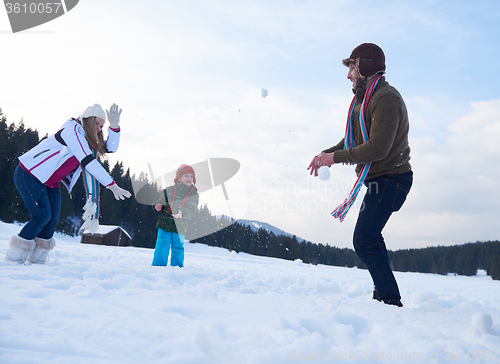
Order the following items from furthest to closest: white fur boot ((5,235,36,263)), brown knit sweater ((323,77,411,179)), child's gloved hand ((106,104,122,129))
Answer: child's gloved hand ((106,104,122,129)) → white fur boot ((5,235,36,263)) → brown knit sweater ((323,77,411,179))

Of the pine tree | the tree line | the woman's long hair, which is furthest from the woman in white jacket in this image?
Result: the pine tree

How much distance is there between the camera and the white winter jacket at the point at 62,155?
3.67 meters

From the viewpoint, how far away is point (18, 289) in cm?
213

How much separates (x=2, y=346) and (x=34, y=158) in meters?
3.09

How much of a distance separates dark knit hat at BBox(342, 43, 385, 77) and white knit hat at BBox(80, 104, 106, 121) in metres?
3.33

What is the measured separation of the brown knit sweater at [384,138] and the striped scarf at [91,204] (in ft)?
10.4

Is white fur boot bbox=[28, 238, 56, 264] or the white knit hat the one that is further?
the white knit hat

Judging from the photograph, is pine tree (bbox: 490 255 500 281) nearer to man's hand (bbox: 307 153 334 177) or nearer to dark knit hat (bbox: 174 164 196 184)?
dark knit hat (bbox: 174 164 196 184)

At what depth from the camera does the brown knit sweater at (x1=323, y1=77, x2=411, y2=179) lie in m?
2.71

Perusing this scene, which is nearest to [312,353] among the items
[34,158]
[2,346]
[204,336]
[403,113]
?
[204,336]

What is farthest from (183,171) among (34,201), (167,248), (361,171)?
(361,171)

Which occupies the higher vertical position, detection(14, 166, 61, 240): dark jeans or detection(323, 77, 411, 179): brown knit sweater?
detection(323, 77, 411, 179): brown knit sweater

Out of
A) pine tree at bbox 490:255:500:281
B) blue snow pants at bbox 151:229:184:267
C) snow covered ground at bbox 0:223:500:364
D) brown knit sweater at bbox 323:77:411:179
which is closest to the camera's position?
snow covered ground at bbox 0:223:500:364

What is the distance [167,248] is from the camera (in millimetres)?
5488
